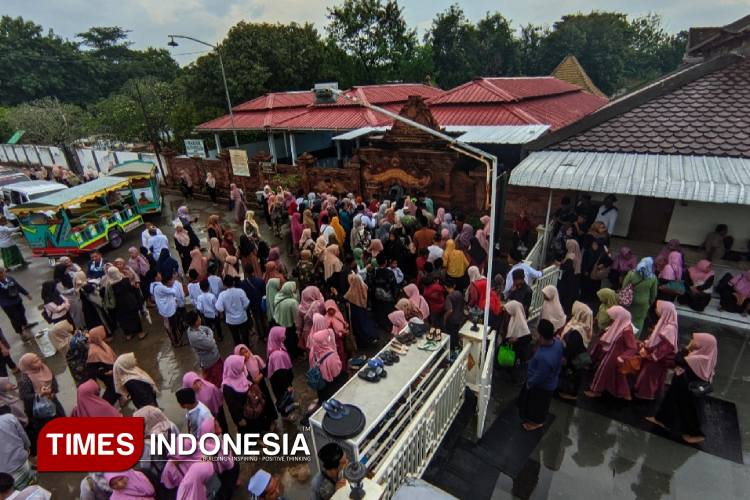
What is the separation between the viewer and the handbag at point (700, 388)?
442 centimetres

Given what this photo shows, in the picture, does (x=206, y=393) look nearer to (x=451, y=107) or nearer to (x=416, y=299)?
(x=416, y=299)

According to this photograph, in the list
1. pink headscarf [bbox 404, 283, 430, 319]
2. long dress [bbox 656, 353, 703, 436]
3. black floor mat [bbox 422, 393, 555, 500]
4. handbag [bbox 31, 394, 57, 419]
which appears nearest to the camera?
black floor mat [bbox 422, 393, 555, 500]

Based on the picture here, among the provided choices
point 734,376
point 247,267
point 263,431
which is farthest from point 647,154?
point 263,431

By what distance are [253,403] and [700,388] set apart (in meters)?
5.29

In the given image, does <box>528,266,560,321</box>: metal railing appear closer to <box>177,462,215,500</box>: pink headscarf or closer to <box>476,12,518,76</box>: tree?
<box>177,462,215,500</box>: pink headscarf

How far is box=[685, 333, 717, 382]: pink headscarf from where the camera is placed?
4388 mm

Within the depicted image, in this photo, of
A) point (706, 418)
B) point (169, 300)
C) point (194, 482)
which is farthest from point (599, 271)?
point (169, 300)

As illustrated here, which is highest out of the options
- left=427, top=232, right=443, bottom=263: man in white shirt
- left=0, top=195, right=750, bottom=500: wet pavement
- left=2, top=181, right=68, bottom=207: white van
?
left=2, top=181, right=68, bottom=207: white van

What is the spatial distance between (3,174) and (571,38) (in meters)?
43.8

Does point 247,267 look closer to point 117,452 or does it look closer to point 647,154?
point 117,452

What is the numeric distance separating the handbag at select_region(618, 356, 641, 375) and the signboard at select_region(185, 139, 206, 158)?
17.9 meters

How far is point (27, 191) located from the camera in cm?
1394

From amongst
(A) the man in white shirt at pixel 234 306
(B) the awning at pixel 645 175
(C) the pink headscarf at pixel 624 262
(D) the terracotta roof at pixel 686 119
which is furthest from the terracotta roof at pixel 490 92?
(A) the man in white shirt at pixel 234 306

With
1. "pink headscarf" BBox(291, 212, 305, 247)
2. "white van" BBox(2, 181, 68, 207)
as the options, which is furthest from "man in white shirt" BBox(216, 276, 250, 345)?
"white van" BBox(2, 181, 68, 207)
